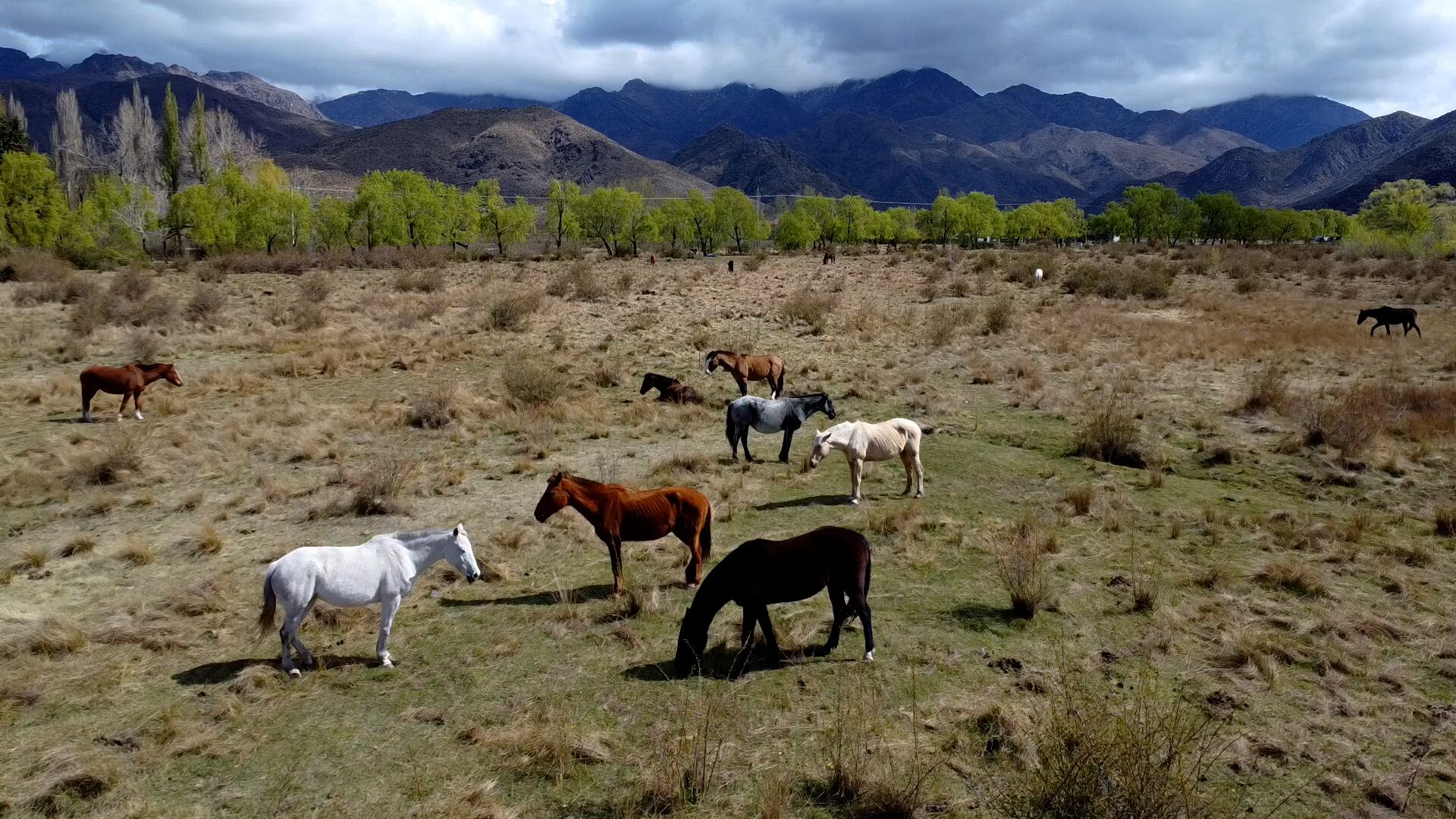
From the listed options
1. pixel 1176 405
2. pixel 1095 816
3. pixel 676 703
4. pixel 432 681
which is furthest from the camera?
pixel 1176 405


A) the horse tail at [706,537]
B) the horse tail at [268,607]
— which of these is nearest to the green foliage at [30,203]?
the horse tail at [268,607]

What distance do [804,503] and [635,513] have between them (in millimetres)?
3619

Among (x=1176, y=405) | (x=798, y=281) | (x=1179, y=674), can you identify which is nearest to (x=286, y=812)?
(x=1179, y=674)

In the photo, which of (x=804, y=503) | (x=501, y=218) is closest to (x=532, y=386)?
(x=804, y=503)

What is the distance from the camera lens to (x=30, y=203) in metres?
52.9

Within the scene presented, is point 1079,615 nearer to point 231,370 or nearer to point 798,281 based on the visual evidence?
point 231,370

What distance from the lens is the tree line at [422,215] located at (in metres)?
59.2

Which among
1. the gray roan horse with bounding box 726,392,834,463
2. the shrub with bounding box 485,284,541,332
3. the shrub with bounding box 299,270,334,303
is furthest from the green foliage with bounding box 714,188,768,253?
the gray roan horse with bounding box 726,392,834,463

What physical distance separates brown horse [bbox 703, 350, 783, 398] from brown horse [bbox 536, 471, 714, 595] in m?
9.14

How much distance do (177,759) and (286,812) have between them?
1.21m

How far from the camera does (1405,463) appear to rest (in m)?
12.6

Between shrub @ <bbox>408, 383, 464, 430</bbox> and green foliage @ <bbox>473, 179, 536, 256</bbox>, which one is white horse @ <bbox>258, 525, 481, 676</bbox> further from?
green foliage @ <bbox>473, 179, 536, 256</bbox>

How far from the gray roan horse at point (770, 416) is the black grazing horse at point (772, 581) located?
616 cm

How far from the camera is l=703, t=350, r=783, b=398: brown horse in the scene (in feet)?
57.7
